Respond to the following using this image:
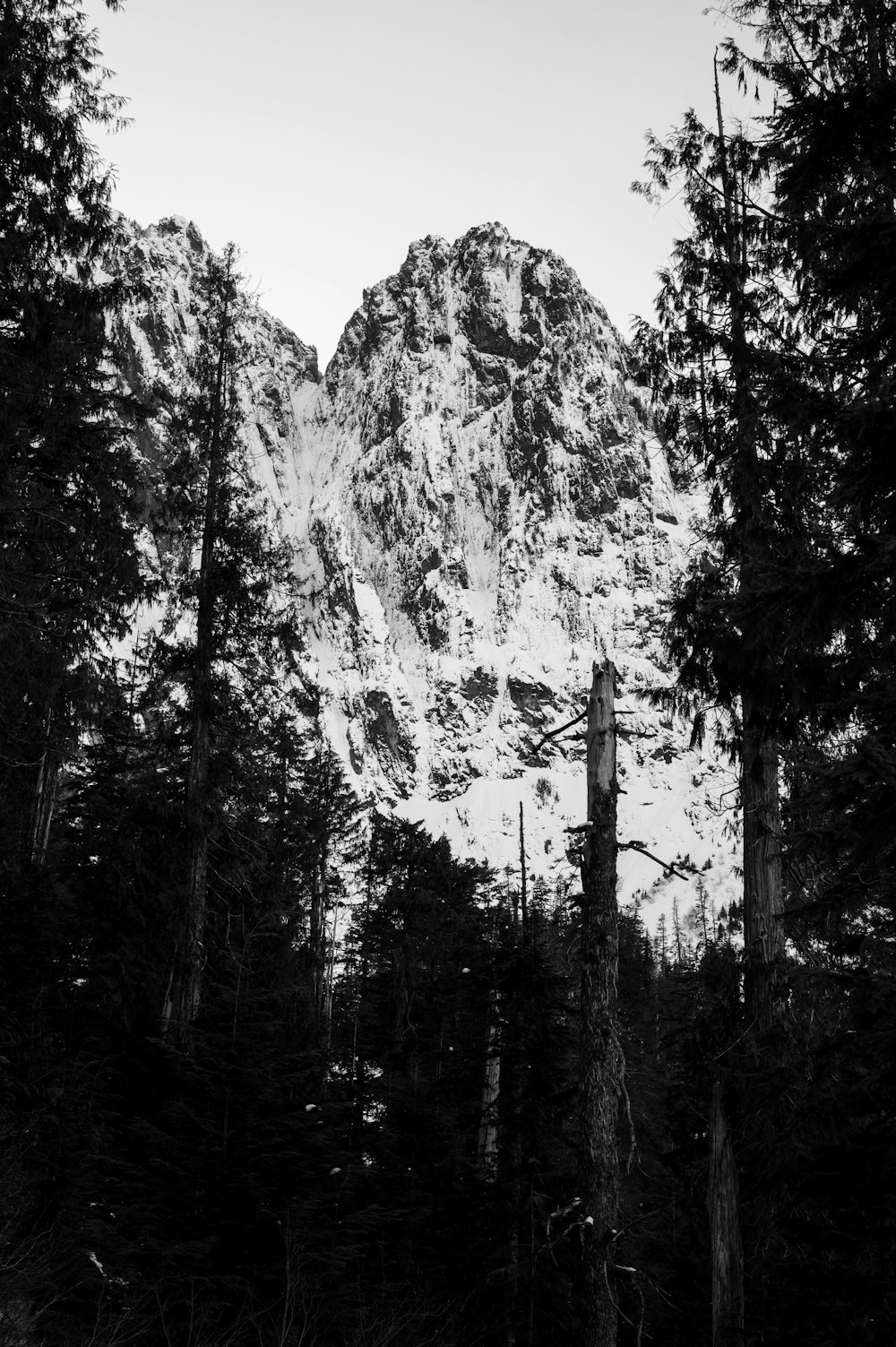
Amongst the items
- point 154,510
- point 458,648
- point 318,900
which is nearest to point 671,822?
point 458,648

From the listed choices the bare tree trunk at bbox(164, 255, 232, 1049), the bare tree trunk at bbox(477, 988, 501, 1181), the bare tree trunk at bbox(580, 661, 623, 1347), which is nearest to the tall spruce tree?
the bare tree trunk at bbox(164, 255, 232, 1049)

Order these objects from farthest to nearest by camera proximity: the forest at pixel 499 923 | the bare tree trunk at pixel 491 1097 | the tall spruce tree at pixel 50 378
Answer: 1. the bare tree trunk at pixel 491 1097
2. the tall spruce tree at pixel 50 378
3. the forest at pixel 499 923

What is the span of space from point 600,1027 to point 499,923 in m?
5.60

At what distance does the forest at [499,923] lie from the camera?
4.98m

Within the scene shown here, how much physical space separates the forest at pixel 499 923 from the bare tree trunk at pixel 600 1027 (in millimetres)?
39

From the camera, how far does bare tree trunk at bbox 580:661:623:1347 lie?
7152 millimetres

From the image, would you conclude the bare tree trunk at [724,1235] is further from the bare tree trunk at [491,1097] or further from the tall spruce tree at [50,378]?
the tall spruce tree at [50,378]

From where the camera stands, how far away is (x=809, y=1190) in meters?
4.80

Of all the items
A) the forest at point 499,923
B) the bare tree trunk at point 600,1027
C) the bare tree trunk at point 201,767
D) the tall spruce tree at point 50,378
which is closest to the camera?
the forest at point 499,923

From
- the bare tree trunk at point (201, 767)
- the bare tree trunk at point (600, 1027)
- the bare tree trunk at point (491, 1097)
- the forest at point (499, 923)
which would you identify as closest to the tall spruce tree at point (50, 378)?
the forest at point (499, 923)

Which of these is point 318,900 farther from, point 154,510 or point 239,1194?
point 239,1194

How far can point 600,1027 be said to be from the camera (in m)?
7.69

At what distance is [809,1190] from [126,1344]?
13.2 feet

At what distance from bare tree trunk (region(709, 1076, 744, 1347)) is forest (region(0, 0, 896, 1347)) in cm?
3
